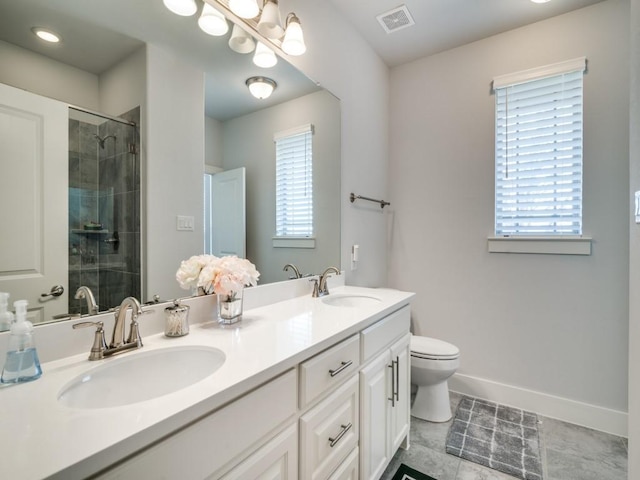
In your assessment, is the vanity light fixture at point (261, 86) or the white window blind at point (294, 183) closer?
the vanity light fixture at point (261, 86)

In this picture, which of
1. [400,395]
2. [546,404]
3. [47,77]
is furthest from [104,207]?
[546,404]

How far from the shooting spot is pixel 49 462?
1.46 ft

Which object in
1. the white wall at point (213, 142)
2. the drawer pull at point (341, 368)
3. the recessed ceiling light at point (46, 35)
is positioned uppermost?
the recessed ceiling light at point (46, 35)

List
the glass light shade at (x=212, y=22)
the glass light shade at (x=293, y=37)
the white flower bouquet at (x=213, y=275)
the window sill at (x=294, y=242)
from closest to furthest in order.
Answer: the white flower bouquet at (x=213, y=275) → the glass light shade at (x=212, y=22) → the glass light shade at (x=293, y=37) → the window sill at (x=294, y=242)

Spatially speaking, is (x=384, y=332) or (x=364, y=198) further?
(x=364, y=198)

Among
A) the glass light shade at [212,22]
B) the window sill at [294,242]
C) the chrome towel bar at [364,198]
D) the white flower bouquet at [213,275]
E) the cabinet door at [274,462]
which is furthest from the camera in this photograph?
the chrome towel bar at [364,198]

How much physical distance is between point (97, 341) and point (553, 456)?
Answer: 7.32 feet

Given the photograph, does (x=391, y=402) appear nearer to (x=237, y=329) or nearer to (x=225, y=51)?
(x=237, y=329)

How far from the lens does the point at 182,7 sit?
44.8 inches

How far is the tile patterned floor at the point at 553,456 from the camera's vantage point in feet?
5.03

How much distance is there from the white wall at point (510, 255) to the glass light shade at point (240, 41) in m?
1.55

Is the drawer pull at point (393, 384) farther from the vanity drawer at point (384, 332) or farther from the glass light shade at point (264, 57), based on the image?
the glass light shade at point (264, 57)

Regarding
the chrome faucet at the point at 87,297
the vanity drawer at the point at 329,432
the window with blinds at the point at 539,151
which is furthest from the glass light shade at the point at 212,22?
the window with blinds at the point at 539,151

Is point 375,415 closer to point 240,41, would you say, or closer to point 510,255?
point 510,255
